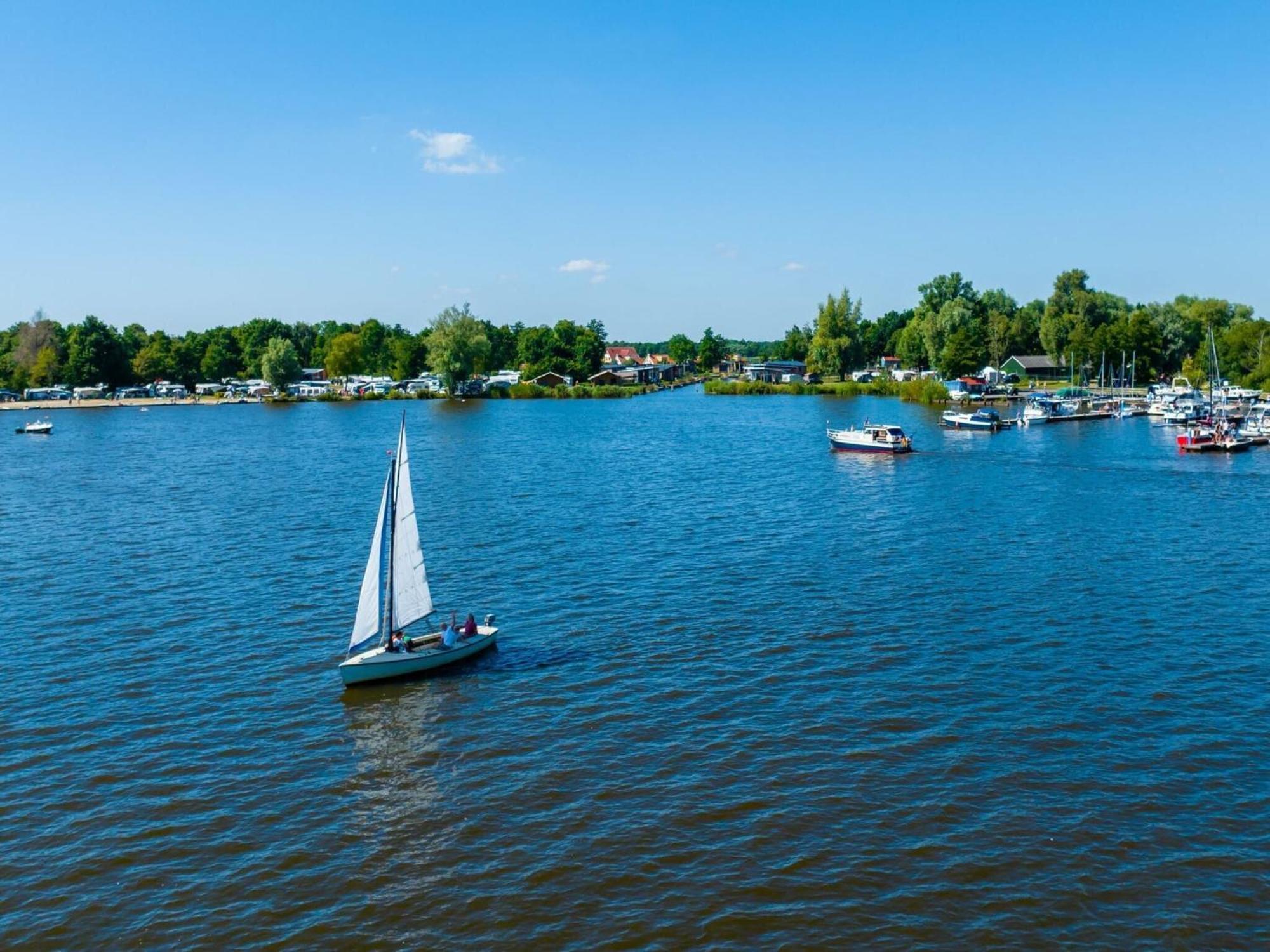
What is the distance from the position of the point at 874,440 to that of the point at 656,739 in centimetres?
8395

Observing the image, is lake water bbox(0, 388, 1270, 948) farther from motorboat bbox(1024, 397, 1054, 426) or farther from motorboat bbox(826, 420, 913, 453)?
motorboat bbox(1024, 397, 1054, 426)

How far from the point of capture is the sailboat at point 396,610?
37250 millimetres

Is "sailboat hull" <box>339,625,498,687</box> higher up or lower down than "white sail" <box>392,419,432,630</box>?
lower down

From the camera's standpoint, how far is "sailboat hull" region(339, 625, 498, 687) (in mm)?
36719

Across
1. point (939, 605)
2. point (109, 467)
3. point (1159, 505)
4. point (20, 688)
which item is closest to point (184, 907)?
point (20, 688)

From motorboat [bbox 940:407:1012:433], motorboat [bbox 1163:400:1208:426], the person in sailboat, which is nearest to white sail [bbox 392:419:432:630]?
the person in sailboat

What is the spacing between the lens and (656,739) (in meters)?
32.2

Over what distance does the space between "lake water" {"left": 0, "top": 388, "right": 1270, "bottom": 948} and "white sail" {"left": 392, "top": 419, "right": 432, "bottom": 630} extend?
3112 mm

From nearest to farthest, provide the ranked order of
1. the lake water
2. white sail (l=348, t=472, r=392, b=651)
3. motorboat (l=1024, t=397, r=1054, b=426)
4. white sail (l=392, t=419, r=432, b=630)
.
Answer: the lake water, white sail (l=348, t=472, r=392, b=651), white sail (l=392, t=419, r=432, b=630), motorboat (l=1024, t=397, r=1054, b=426)

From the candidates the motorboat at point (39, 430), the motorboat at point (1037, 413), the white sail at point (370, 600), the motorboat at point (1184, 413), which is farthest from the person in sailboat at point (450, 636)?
the motorboat at point (39, 430)

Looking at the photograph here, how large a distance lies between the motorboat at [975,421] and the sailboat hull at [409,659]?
11432 centimetres

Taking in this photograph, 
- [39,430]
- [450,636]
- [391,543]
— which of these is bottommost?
[450,636]

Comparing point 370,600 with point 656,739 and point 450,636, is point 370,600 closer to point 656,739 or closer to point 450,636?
point 450,636

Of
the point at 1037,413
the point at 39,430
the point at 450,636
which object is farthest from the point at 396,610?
the point at 39,430
